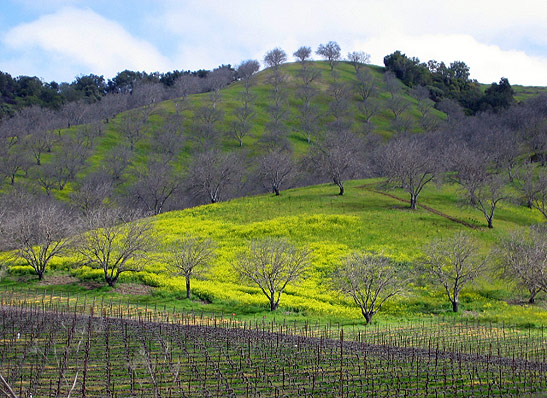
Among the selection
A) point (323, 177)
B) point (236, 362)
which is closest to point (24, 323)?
point (236, 362)

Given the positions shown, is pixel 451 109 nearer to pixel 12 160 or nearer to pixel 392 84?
pixel 392 84

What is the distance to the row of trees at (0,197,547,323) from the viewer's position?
→ 45.9 m

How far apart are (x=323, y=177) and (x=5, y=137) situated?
74.2 metres

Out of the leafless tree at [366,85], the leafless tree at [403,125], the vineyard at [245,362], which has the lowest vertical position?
the vineyard at [245,362]

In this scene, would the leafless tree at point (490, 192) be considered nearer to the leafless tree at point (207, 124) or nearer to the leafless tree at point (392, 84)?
the leafless tree at point (207, 124)

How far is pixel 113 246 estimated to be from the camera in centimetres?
5219

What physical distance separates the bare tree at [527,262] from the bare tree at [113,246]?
3481cm

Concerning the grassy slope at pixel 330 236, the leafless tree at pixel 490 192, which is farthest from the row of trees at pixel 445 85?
the leafless tree at pixel 490 192

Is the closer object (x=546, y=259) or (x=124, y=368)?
(x=124, y=368)

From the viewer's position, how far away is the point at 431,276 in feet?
167

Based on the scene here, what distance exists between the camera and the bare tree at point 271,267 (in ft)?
152

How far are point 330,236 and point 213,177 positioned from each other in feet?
112

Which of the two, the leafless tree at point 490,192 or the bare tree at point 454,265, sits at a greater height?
the leafless tree at point 490,192

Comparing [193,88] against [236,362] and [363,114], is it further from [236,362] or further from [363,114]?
[236,362]
